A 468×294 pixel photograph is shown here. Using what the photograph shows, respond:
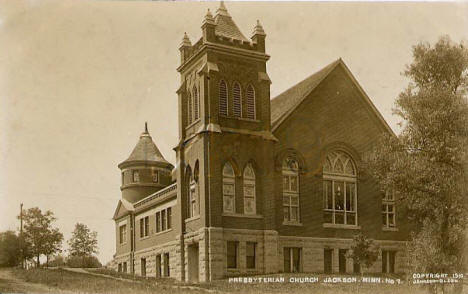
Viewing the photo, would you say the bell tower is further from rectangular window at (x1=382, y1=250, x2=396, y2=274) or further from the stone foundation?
rectangular window at (x1=382, y1=250, x2=396, y2=274)

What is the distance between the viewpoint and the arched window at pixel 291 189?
26.8 metres

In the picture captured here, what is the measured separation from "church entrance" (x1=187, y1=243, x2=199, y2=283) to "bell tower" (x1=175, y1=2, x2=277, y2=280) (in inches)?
25.3

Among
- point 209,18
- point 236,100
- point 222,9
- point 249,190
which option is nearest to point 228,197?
point 249,190

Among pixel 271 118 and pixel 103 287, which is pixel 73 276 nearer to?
pixel 103 287

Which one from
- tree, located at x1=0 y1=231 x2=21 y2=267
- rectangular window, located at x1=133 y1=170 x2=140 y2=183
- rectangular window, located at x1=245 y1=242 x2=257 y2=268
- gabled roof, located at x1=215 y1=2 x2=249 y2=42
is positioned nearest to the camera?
tree, located at x1=0 y1=231 x2=21 y2=267

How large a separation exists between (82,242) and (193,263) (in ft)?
15.5

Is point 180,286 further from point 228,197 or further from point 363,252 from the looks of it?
point 363,252

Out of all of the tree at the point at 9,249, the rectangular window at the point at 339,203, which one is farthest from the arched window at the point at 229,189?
the tree at the point at 9,249

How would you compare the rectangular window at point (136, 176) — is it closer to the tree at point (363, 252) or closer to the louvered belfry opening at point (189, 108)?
the louvered belfry opening at point (189, 108)

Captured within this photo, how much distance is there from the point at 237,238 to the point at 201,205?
5.48 feet

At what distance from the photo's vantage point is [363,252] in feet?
84.5

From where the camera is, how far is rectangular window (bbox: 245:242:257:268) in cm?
2558

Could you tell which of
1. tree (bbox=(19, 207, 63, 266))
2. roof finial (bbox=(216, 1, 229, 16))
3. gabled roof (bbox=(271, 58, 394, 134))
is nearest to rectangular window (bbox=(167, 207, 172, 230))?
gabled roof (bbox=(271, 58, 394, 134))

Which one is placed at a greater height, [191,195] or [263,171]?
[263,171]
